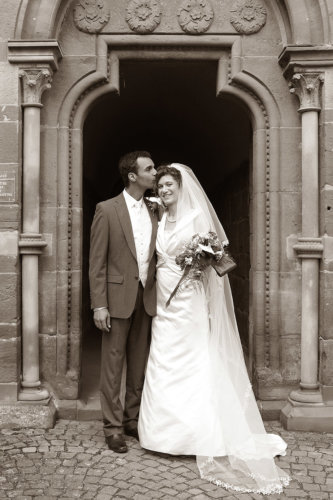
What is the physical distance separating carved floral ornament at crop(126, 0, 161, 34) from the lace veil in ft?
4.73

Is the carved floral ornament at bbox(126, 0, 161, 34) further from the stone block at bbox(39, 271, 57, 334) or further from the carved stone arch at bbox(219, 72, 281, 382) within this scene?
the stone block at bbox(39, 271, 57, 334)

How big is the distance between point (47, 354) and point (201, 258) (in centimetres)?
174

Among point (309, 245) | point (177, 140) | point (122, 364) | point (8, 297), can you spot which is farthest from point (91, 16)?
point (177, 140)

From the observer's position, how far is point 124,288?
15.2 feet

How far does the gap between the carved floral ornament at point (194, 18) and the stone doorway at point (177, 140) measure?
114 cm

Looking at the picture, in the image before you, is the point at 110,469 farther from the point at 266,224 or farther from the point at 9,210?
the point at 266,224

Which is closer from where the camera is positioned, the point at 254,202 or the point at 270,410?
the point at 270,410

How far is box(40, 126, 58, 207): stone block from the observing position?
5227mm

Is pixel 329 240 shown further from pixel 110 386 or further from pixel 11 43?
pixel 11 43

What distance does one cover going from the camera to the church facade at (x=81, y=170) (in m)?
5.03

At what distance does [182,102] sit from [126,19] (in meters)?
3.14

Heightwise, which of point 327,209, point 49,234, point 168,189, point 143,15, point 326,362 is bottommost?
point 326,362

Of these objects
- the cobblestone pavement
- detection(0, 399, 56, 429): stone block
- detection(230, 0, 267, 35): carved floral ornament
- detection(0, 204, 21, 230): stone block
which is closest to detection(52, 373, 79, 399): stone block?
detection(0, 399, 56, 429): stone block

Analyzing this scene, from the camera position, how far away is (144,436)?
174 inches
